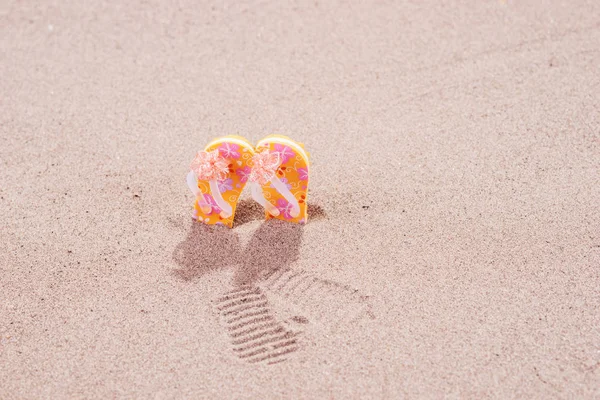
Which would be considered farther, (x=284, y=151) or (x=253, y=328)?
(x=284, y=151)

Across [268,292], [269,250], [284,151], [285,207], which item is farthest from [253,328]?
[284,151]

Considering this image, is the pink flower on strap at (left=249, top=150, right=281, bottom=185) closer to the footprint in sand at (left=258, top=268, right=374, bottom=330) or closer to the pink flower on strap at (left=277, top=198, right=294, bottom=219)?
the pink flower on strap at (left=277, top=198, right=294, bottom=219)

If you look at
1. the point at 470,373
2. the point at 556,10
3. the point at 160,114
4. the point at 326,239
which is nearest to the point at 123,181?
the point at 160,114

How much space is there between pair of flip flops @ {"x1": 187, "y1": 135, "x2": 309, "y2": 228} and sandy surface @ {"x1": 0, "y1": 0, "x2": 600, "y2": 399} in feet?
0.21

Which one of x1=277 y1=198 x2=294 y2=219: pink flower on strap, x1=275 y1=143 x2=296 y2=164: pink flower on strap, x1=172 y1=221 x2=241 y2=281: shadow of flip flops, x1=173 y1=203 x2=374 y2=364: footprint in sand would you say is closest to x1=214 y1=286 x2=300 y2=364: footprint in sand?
x1=173 y1=203 x2=374 y2=364: footprint in sand

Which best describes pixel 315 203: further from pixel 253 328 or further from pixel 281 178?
pixel 253 328

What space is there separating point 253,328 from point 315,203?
55 centimetres

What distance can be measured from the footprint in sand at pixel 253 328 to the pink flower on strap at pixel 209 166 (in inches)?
13.8

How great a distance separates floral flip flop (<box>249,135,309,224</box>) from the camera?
6.37 ft

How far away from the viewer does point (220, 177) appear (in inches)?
78.7

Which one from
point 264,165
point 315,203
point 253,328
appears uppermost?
point 264,165

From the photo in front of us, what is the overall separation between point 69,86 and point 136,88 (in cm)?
29

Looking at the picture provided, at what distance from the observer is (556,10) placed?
300cm

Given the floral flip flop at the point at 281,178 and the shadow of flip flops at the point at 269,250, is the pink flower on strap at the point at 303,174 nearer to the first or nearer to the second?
the floral flip flop at the point at 281,178
